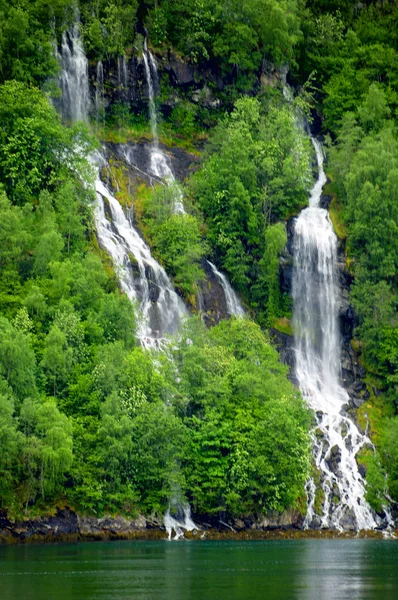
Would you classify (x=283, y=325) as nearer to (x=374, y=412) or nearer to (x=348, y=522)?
(x=374, y=412)

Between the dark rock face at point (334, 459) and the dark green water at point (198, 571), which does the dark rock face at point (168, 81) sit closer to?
the dark rock face at point (334, 459)

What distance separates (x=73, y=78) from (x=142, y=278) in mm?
22826

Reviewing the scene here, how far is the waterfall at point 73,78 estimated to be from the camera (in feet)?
359

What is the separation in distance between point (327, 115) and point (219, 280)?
2556cm

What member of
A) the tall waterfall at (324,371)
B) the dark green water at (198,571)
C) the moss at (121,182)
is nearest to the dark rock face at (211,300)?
the tall waterfall at (324,371)

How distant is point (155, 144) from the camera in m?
114

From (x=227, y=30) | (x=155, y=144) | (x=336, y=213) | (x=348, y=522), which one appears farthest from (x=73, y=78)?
(x=348, y=522)

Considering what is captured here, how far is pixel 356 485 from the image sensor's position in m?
90.8

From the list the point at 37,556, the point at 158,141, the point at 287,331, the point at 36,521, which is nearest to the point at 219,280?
the point at 287,331

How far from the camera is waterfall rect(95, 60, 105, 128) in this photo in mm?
112188

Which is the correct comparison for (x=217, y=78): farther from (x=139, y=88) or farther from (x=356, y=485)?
(x=356, y=485)

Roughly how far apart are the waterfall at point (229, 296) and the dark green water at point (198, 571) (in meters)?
28.6

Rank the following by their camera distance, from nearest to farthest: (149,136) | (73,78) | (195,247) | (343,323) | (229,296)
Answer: (195,247), (229,296), (343,323), (73,78), (149,136)

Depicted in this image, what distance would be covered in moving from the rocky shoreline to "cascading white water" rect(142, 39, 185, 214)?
101 ft
